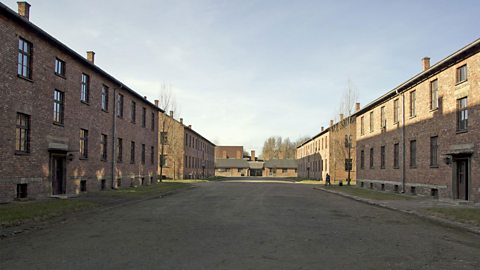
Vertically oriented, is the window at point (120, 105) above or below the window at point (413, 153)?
above

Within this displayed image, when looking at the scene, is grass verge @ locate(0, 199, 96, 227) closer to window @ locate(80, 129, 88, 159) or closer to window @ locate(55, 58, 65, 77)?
window @ locate(55, 58, 65, 77)

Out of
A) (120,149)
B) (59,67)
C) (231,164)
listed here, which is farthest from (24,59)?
(231,164)

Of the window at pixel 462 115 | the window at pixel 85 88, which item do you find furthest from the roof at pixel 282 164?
the window at pixel 462 115

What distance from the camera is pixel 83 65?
23.8 meters

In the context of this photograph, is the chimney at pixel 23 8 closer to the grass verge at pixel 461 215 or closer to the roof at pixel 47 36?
the roof at pixel 47 36

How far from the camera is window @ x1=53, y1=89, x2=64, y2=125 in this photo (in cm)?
2067

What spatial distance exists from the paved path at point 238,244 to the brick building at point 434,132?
8.78 metres

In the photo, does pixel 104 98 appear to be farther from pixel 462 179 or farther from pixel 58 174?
pixel 462 179

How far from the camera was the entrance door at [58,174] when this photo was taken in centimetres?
2053

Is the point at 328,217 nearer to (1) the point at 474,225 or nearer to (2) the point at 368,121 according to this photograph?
(1) the point at 474,225

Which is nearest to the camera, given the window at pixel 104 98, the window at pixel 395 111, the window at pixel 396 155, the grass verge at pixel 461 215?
the grass verge at pixel 461 215

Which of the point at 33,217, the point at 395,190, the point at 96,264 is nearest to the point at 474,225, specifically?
the point at 96,264

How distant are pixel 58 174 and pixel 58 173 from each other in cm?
5

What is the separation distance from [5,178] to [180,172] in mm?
41084
